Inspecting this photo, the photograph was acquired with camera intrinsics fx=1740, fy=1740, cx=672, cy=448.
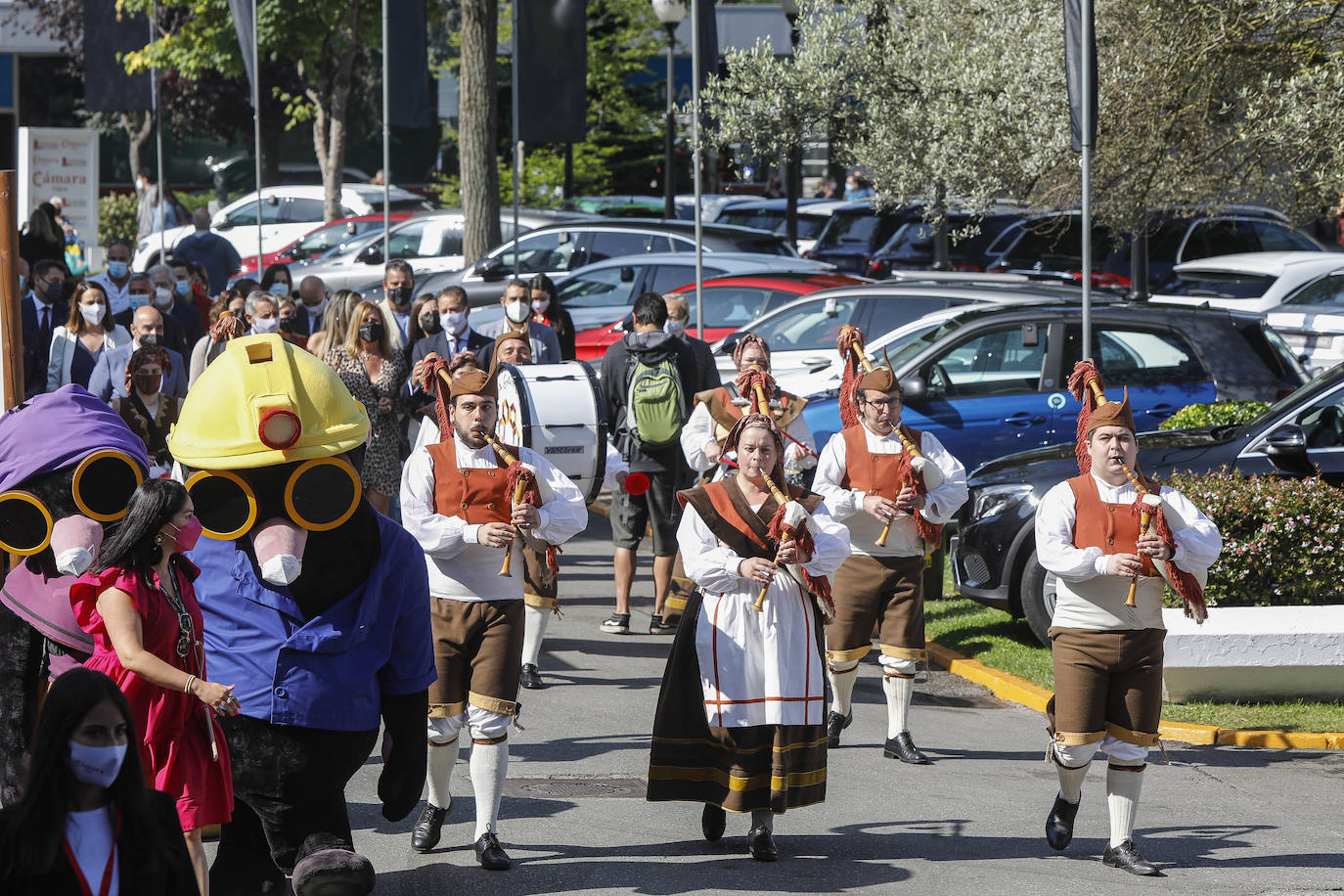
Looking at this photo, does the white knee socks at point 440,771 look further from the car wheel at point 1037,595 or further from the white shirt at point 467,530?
the car wheel at point 1037,595

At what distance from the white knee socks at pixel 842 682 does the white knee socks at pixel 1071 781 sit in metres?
1.70

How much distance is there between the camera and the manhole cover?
7.39m

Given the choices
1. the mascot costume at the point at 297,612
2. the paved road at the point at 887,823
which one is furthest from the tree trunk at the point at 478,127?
the mascot costume at the point at 297,612

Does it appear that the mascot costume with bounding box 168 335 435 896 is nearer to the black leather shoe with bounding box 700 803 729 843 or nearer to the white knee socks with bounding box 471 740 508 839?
the white knee socks with bounding box 471 740 508 839

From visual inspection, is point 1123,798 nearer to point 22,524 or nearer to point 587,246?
point 22,524

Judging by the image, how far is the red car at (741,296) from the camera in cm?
1631

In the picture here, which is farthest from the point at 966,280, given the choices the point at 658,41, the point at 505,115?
the point at 505,115

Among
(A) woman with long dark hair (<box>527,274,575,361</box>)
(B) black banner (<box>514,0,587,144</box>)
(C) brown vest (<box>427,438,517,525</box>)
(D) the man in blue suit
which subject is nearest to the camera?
(C) brown vest (<box>427,438,517,525</box>)

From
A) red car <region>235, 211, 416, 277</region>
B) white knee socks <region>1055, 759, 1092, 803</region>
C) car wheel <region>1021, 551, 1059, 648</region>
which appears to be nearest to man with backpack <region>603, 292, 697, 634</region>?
car wheel <region>1021, 551, 1059, 648</region>

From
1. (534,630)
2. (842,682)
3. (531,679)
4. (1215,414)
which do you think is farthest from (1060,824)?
(1215,414)

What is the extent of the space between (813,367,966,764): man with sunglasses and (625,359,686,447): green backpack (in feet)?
6.95

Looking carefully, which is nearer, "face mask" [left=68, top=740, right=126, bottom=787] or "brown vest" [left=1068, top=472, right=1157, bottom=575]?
"face mask" [left=68, top=740, right=126, bottom=787]

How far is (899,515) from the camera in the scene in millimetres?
→ 8062

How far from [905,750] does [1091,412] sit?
201 cm
